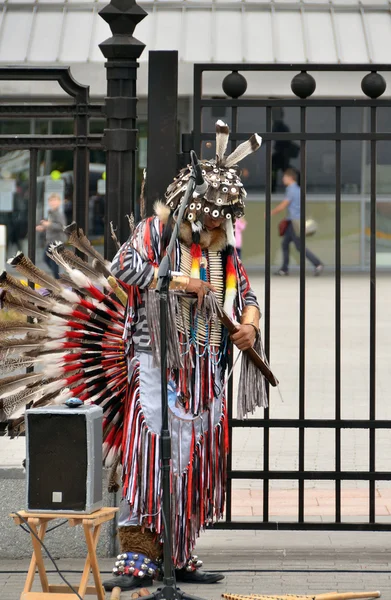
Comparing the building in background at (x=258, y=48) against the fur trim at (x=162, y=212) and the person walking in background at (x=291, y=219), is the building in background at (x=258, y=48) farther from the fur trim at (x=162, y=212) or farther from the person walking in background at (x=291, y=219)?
the fur trim at (x=162, y=212)

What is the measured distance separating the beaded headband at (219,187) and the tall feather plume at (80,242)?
1.79 ft

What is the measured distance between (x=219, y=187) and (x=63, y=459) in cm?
127

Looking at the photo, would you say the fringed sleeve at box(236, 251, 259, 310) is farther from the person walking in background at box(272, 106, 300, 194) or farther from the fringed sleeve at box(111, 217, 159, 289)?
the person walking in background at box(272, 106, 300, 194)

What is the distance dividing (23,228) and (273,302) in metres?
4.00

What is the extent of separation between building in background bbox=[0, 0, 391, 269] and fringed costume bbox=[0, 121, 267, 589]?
1338cm

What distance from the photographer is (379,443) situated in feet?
26.9

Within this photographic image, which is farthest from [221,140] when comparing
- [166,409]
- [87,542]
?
[87,542]

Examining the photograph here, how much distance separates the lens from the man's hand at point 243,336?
15.3ft

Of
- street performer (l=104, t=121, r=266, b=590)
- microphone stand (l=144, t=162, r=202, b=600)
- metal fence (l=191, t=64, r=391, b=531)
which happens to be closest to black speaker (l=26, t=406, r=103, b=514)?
microphone stand (l=144, t=162, r=202, b=600)

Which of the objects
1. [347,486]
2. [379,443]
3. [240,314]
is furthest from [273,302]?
[240,314]

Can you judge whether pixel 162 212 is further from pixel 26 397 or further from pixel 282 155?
pixel 282 155

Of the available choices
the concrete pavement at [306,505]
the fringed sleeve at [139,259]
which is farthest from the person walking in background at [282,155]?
the fringed sleeve at [139,259]

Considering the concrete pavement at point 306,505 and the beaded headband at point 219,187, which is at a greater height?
the beaded headband at point 219,187

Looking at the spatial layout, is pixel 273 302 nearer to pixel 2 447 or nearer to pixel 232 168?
pixel 2 447
